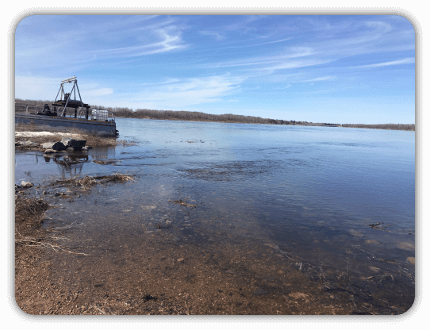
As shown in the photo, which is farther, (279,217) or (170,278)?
(279,217)

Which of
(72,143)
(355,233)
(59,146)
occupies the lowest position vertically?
(355,233)

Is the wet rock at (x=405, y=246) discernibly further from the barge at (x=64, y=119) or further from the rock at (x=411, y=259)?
the barge at (x=64, y=119)

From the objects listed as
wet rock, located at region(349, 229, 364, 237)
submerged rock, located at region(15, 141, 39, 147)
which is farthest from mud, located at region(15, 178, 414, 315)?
submerged rock, located at region(15, 141, 39, 147)

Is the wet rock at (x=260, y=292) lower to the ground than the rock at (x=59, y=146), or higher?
lower

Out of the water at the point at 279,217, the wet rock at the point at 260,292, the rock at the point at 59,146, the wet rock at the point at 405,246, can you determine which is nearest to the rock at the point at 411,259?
the water at the point at 279,217

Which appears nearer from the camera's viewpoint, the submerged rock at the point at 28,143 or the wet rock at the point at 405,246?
the wet rock at the point at 405,246

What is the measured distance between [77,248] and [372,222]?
27.7ft

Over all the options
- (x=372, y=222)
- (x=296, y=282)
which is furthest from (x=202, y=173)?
(x=296, y=282)

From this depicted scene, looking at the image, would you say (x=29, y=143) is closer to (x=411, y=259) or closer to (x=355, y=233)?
(x=355, y=233)

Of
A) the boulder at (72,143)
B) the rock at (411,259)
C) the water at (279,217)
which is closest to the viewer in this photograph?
the water at (279,217)

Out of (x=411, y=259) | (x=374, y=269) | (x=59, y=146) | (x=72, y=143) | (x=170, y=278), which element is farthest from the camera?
(x=72, y=143)

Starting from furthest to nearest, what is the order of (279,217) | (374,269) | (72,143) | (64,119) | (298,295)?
1. (64,119)
2. (72,143)
3. (279,217)
4. (374,269)
5. (298,295)

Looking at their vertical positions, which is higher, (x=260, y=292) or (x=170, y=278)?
(x=170, y=278)

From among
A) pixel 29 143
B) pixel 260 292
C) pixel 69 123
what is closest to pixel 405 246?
pixel 260 292
